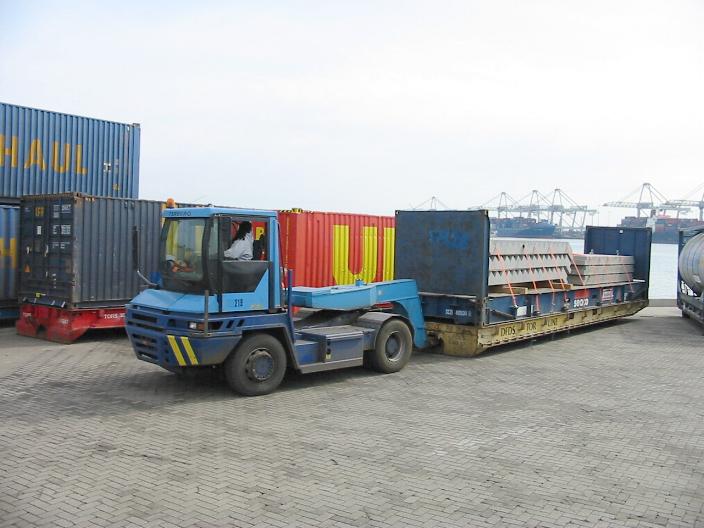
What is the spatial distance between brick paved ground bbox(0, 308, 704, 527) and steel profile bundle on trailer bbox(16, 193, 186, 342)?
6.15 feet

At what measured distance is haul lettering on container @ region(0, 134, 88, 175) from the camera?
15539mm

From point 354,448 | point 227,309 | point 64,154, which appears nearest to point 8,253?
point 64,154

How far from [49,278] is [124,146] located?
18.6 feet

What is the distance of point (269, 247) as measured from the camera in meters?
8.65

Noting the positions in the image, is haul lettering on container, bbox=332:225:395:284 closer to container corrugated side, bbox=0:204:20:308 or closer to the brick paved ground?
the brick paved ground

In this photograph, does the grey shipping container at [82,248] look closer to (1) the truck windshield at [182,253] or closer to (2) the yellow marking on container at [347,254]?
(2) the yellow marking on container at [347,254]

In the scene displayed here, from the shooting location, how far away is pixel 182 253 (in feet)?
28.2

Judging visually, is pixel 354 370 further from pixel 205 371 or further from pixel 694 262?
pixel 694 262

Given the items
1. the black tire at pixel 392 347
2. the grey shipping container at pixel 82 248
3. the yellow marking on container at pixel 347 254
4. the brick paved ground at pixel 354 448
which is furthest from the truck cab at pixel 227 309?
the yellow marking on container at pixel 347 254

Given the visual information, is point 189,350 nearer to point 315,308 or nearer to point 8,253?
point 315,308

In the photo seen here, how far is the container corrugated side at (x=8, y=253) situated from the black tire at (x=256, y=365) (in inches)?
329

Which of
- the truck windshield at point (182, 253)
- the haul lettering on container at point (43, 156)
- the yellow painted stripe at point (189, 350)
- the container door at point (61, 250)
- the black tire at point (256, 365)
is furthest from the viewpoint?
the haul lettering on container at point (43, 156)

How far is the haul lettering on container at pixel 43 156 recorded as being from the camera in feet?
51.0

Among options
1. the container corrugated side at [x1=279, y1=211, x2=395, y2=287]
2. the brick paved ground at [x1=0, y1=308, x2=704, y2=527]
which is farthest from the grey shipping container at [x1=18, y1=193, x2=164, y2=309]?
the container corrugated side at [x1=279, y1=211, x2=395, y2=287]
